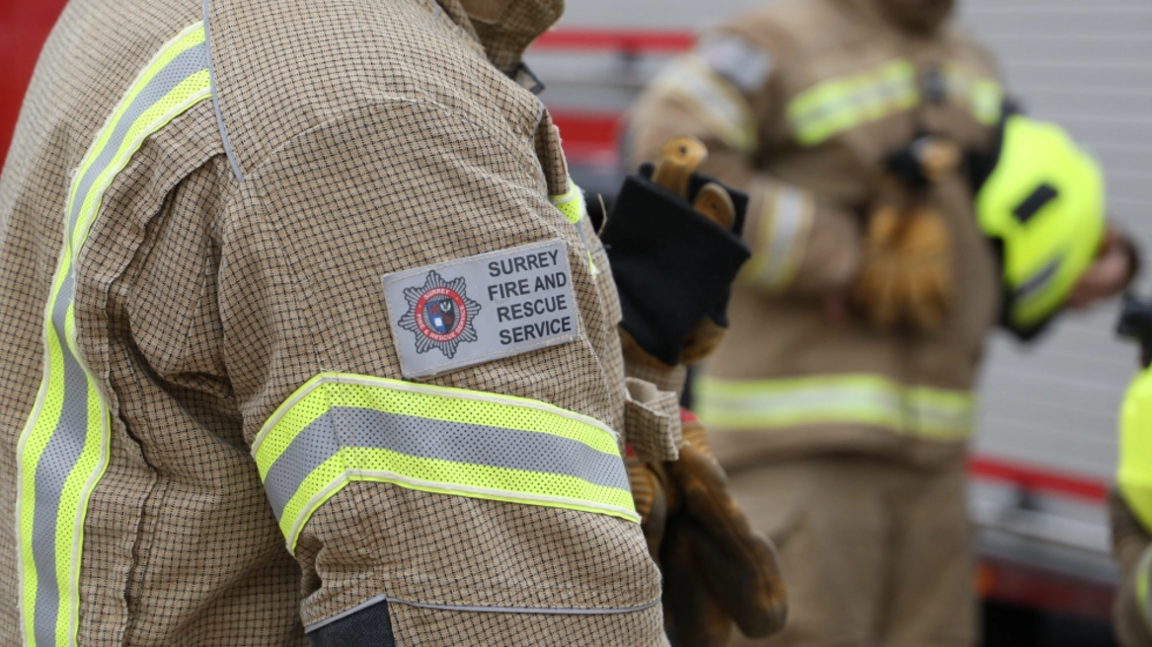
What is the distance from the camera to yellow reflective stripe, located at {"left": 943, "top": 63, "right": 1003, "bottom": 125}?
9.99 feet

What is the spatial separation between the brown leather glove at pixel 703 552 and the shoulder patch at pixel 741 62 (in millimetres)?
1500

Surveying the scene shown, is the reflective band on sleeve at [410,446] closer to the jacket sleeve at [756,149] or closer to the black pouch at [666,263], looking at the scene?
the black pouch at [666,263]

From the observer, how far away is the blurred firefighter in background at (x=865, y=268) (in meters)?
2.95

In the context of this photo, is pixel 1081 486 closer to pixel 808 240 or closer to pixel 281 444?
pixel 808 240

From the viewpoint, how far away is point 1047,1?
12.6ft

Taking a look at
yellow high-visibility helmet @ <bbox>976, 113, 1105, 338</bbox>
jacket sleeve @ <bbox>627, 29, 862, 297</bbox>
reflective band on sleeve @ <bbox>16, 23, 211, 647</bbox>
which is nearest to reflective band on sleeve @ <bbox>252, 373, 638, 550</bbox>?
reflective band on sleeve @ <bbox>16, 23, 211, 647</bbox>

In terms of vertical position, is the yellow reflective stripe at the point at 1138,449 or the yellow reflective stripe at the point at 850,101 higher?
the yellow reflective stripe at the point at 850,101

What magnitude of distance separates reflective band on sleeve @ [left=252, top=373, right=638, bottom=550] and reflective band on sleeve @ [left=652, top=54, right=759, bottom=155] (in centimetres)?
199

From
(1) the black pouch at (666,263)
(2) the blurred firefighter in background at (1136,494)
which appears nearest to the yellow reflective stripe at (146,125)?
(1) the black pouch at (666,263)

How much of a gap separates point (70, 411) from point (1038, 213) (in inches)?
98.2

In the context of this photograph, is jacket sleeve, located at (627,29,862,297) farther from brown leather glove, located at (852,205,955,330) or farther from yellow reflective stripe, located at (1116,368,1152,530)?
yellow reflective stripe, located at (1116,368,1152,530)

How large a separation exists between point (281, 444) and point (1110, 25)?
11.1ft

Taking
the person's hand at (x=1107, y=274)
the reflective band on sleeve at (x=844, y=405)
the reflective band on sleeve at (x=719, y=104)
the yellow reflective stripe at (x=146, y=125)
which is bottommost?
the reflective band on sleeve at (x=844, y=405)

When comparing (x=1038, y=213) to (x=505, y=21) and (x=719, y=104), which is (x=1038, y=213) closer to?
(x=719, y=104)
